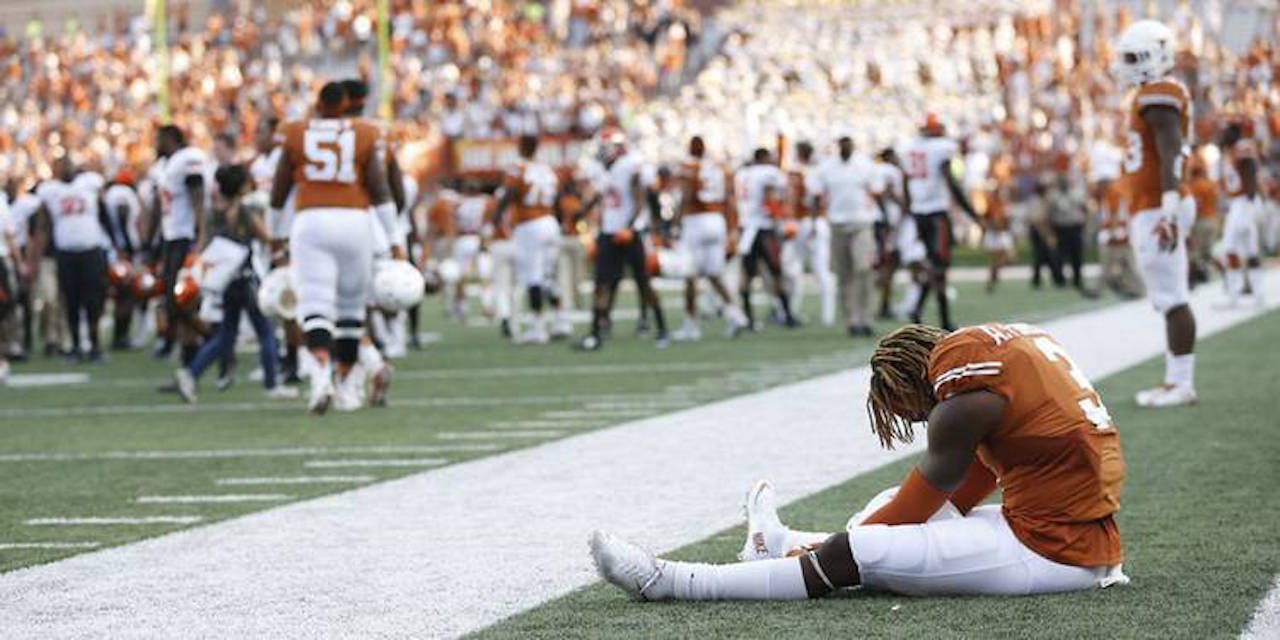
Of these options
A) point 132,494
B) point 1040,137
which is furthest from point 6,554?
point 1040,137

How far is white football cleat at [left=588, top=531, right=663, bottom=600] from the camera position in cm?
582

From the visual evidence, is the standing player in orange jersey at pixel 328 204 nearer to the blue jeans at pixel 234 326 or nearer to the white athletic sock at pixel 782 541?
the blue jeans at pixel 234 326

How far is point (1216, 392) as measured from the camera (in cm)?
1268

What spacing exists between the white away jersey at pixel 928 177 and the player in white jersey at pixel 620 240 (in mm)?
2350

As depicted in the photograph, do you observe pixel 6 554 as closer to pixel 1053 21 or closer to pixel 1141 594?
pixel 1141 594

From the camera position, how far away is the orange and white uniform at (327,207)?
12.5m

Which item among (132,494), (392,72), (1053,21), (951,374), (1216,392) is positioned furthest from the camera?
(392,72)

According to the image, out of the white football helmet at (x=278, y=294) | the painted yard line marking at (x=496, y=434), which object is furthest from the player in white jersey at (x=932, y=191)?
the painted yard line marking at (x=496, y=434)

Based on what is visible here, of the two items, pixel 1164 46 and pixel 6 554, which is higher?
pixel 1164 46

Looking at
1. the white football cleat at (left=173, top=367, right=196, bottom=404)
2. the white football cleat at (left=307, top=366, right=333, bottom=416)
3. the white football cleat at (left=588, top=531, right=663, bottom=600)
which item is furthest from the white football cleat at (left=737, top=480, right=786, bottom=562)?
the white football cleat at (left=173, top=367, right=196, bottom=404)

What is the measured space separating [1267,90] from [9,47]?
29746mm

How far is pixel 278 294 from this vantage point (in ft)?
44.0

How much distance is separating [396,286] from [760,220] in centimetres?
849

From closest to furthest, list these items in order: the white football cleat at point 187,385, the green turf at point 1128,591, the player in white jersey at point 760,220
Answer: the green turf at point 1128,591
the white football cleat at point 187,385
the player in white jersey at point 760,220
